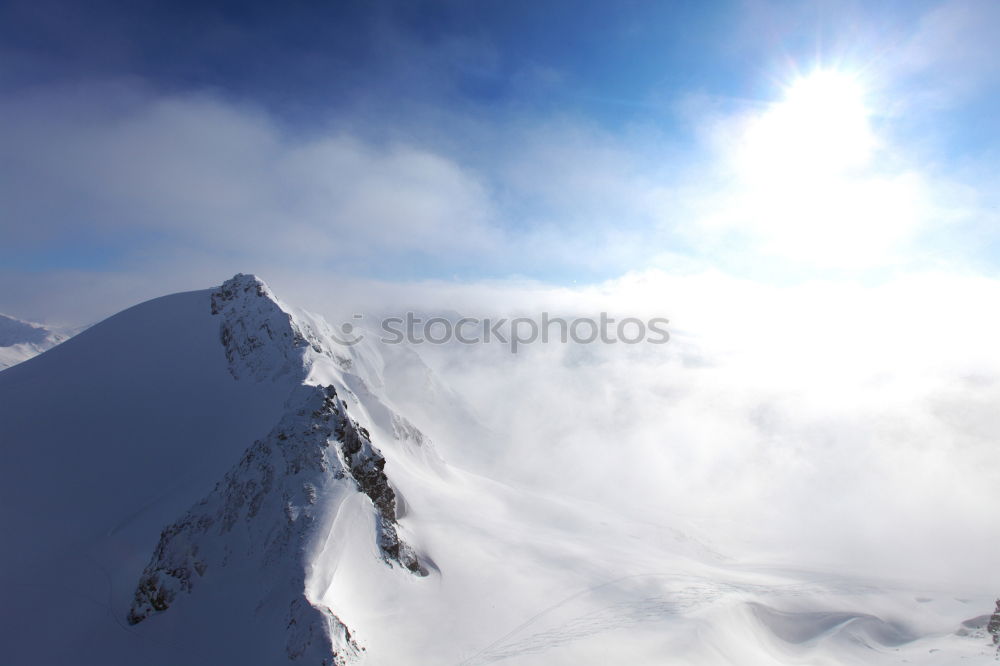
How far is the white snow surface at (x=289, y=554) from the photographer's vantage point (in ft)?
97.6

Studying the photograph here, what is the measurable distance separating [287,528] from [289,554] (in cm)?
193

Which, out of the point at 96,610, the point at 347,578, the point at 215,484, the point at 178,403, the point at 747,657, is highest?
the point at 178,403

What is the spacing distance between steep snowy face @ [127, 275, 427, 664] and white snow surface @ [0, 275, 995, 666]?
0.39 feet

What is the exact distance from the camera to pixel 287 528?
1246 inches

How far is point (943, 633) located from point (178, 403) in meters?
87.2

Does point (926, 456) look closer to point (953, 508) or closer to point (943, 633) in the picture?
point (953, 508)

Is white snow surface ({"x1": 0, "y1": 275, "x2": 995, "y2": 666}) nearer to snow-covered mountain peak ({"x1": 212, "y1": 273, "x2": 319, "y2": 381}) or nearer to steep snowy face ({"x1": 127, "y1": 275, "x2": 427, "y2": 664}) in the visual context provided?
steep snowy face ({"x1": 127, "y1": 275, "x2": 427, "y2": 664})

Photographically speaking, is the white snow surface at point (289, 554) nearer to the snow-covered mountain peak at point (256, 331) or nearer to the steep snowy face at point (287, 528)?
the steep snowy face at point (287, 528)

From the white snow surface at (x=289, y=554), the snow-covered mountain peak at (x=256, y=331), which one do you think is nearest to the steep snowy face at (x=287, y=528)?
the white snow surface at (x=289, y=554)

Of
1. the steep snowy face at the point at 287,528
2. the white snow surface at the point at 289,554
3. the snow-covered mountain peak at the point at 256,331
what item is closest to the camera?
the steep snowy face at the point at 287,528

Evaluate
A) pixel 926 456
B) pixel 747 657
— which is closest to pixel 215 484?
pixel 747 657

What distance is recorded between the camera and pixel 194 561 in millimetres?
31594

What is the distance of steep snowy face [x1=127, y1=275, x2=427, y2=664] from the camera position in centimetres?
2681

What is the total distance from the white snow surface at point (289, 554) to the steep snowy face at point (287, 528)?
0.12 metres
